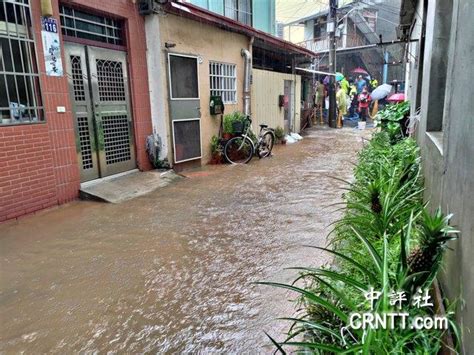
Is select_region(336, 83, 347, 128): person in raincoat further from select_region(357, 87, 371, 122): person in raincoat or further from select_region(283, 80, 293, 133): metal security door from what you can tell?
select_region(283, 80, 293, 133): metal security door

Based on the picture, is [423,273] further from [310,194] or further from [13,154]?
Result: [13,154]

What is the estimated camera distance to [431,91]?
3291 millimetres

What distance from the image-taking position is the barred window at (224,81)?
830 centimetres

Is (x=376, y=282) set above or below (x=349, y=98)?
→ below

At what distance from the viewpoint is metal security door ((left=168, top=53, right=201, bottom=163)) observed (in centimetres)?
695

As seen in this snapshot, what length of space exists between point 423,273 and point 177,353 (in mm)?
1422

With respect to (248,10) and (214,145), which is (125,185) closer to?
(214,145)

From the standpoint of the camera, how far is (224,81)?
8750 mm

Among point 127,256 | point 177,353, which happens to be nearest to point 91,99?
point 127,256

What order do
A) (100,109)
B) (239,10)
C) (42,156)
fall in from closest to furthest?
(42,156) → (100,109) → (239,10)

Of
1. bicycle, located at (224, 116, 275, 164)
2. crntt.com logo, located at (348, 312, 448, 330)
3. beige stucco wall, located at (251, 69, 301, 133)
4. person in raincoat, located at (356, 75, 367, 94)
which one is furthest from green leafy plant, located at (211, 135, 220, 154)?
person in raincoat, located at (356, 75, 367, 94)

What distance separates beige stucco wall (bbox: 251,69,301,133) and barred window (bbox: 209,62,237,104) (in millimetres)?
970

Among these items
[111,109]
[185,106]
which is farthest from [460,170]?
[185,106]

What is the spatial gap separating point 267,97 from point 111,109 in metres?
5.74
